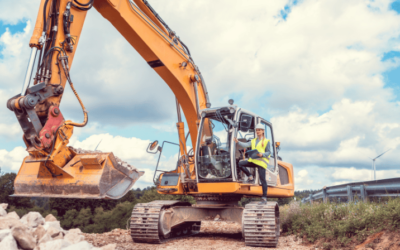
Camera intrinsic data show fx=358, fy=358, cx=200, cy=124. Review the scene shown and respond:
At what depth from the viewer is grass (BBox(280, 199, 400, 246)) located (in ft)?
20.7

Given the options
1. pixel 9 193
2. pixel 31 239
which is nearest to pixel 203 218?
pixel 31 239

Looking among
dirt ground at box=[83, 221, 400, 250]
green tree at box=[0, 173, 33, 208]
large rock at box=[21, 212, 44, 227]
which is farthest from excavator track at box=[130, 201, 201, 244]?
green tree at box=[0, 173, 33, 208]

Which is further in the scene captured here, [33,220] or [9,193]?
[9,193]

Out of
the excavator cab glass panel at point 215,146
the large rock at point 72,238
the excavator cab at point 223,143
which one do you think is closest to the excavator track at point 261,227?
the excavator cab at point 223,143

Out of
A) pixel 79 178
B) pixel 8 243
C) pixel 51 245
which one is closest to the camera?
pixel 8 243

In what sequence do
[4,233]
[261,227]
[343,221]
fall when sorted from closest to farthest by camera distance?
[4,233] < [261,227] < [343,221]

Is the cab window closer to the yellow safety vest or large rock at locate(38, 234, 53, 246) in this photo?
the yellow safety vest

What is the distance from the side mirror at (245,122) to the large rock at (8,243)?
4637 millimetres

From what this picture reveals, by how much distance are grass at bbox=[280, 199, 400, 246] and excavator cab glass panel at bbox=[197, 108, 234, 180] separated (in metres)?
2.28

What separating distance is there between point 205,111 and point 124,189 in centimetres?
280

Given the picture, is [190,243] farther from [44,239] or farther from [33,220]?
[44,239]

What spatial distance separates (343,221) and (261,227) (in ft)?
5.59

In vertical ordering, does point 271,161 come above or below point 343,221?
above

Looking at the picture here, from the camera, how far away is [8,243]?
4457 mm
